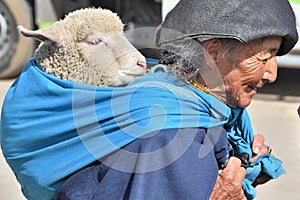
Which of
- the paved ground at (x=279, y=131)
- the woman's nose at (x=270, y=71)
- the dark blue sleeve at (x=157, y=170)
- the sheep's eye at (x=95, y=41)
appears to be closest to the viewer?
the dark blue sleeve at (x=157, y=170)

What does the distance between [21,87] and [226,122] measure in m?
0.70

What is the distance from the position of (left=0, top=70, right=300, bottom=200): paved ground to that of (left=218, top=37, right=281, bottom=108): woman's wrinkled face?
104 inches

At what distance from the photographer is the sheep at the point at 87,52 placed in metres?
2.21

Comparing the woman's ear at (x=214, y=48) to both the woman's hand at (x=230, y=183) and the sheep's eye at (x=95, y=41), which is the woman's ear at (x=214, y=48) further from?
the sheep's eye at (x=95, y=41)

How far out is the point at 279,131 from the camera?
19.1ft

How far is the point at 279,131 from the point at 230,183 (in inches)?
154

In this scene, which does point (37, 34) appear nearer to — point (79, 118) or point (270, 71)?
point (79, 118)

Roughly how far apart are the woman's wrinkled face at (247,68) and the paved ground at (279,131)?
8.64 ft

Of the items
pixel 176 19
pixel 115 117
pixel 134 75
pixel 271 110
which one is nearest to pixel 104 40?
pixel 134 75

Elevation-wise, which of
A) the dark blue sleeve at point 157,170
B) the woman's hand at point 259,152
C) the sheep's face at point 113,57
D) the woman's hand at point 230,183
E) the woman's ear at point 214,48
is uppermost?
the woman's ear at point 214,48

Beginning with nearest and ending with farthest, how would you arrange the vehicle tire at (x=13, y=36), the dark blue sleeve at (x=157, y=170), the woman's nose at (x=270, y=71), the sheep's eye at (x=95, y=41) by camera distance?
the dark blue sleeve at (x=157, y=170) < the woman's nose at (x=270, y=71) < the sheep's eye at (x=95, y=41) < the vehicle tire at (x=13, y=36)

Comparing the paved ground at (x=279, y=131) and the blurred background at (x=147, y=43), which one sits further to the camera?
the blurred background at (x=147, y=43)

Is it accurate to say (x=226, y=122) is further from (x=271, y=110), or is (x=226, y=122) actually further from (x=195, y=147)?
(x=271, y=110)

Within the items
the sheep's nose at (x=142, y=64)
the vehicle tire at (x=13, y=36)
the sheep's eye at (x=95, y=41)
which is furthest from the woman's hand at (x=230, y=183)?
the vehicle tire at (x=13, y=36)
